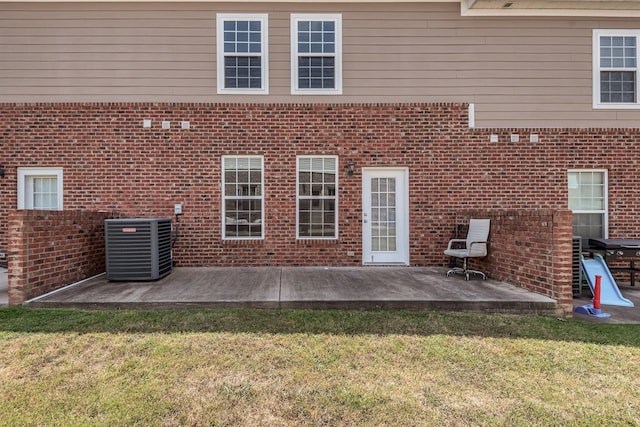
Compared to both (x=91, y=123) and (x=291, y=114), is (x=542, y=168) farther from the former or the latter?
(x=91, y=123)

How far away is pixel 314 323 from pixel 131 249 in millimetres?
3362

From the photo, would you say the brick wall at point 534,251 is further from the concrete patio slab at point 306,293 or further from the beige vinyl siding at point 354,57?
the beige vinyl siding at point 354,57

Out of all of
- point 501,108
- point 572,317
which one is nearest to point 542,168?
point 501,108

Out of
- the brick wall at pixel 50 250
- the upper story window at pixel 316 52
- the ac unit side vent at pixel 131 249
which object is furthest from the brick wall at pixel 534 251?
the brick wall at pixel 50 250

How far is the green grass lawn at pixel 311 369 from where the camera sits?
7.34 ft

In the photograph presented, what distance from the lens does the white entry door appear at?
6.72 m

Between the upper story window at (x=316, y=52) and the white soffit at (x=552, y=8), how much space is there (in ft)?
8.74

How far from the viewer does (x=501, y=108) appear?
6656 millimetres

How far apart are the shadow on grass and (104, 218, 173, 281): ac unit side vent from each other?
3.78ft

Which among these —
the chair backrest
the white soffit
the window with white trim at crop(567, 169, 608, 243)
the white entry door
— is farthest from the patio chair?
the white soffit

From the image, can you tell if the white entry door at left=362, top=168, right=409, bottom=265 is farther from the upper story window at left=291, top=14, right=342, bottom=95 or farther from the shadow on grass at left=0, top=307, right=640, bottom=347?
the shadow on grass at left=0, top=307, right=640, bottom=347

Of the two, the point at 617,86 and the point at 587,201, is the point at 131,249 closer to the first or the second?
the point at 587,201

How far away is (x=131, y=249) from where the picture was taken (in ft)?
17.1

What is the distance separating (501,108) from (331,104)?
3.46 metres
